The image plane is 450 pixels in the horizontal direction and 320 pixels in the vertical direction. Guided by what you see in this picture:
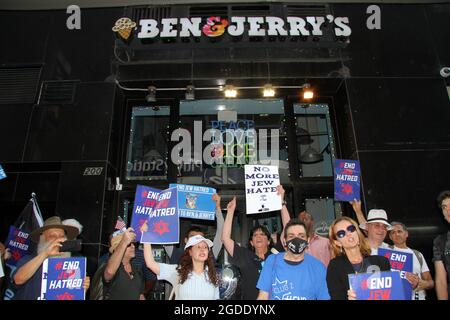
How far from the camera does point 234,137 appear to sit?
7457 mm

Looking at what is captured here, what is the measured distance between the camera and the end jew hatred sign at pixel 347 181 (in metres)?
5.89

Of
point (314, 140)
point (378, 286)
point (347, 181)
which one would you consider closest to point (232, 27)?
point (314, 140)

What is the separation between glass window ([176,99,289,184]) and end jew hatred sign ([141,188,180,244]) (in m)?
2.58

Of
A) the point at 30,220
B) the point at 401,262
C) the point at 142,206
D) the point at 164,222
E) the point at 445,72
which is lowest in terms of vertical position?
the point at 401,262

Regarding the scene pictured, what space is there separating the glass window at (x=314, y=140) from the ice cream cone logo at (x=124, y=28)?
3777mm

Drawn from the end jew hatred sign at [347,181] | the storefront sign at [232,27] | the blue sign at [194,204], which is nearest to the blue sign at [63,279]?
the blue sign at [194,204]

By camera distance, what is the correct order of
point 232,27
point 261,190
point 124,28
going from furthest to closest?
1. point 232,27
2. point 124,28
3. point 261,190

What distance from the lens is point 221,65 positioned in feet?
24.0

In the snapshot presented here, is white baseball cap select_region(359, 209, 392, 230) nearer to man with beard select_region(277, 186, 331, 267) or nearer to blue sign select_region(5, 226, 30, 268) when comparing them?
man with beard select_region(277, 186, 331, 267)

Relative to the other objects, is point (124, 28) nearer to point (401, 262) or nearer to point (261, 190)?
point (261, 190)

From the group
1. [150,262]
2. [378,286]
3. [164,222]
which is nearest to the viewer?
[378,286]

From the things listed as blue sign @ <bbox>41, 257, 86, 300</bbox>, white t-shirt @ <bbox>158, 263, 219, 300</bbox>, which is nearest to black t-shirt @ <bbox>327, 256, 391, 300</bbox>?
white t-shirt @ <bbox>158, 263, 219, 300</bbox>

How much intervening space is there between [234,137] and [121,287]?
4.28 meters
